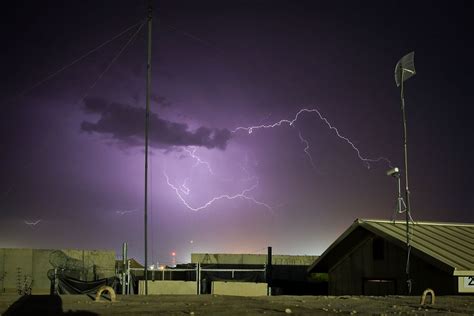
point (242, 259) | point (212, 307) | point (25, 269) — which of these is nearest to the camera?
point (212, 307)

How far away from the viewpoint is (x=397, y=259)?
1869 centimetres

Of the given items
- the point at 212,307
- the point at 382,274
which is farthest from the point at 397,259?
the point at 212,307

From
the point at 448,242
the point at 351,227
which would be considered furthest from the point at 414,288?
the point at 351,227

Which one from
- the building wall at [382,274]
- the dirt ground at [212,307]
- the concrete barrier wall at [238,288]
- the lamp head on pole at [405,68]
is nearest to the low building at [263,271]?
the concrete barrier wall at [238,288]

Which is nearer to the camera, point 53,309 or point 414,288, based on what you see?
point 53,309

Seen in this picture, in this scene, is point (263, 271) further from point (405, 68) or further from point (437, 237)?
point (405, 68)

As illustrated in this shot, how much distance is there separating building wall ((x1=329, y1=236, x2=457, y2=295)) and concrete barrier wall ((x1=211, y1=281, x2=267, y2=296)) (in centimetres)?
311

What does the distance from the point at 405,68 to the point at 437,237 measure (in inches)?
252

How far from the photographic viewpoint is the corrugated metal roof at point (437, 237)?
1612 centimetres

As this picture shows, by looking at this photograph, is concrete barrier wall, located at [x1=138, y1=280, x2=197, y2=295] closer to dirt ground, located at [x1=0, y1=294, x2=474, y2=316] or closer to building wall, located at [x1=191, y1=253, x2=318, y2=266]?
dirt ground, located at [x1=0, y1=294, x2=474, y2=316]

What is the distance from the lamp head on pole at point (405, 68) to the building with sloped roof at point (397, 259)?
16.3 ft

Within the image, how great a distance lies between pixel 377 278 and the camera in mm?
19578

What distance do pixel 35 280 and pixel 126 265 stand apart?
301 inches

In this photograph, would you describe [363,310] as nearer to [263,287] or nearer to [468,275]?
[468,275]
